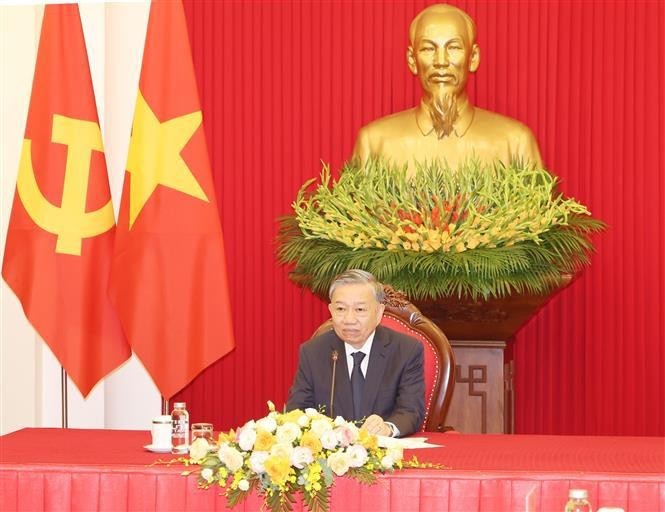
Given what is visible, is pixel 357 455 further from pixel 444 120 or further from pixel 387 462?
pixel 444 120

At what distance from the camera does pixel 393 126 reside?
17.4ft

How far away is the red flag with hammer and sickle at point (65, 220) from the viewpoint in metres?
4.44

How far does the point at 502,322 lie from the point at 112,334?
1501mm

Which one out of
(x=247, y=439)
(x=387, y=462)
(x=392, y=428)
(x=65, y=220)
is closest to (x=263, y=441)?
(x=247, y=439)

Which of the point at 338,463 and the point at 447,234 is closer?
the point at 338,463

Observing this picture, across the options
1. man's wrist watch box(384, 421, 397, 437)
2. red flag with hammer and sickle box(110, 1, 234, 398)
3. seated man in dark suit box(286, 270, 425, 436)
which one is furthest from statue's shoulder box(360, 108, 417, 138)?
man's wrist watch box(384, 421, 397, 437)

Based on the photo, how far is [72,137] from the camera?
14.8 ft

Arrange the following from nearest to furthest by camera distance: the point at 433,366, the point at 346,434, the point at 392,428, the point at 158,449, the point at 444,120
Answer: the point at 346,434, the point at 158,449, the point at 392,428, the point at 433,366, the point at 444,120

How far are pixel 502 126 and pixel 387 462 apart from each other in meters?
3.15

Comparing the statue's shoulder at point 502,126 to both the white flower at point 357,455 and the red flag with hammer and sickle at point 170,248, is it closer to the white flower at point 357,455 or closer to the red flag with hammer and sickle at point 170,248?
the red flag with hammer and sickle at point 170,248

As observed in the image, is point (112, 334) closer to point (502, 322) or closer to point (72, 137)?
point (72, 137)

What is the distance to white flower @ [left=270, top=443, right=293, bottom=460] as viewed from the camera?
222 centimetres

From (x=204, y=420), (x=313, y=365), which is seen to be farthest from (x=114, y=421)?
(x=313, y=365)

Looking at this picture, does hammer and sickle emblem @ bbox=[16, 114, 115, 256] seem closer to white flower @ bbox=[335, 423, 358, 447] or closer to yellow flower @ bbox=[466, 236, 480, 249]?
yellow flower @ bbox=[466, 236, 480, 249]
